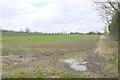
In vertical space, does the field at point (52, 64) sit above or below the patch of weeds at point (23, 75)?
above

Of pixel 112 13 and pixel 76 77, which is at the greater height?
pixel 112 13

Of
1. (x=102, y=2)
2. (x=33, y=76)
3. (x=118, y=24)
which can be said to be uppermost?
(x=102, y=2)

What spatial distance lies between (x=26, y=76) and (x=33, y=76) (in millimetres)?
319

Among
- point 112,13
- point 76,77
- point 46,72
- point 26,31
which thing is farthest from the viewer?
point 26,31

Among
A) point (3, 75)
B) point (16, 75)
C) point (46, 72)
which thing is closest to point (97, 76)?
point (46, 72)

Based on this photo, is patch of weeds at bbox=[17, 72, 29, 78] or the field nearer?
patch of weeds at bbox=[17, 72, 29, 78]

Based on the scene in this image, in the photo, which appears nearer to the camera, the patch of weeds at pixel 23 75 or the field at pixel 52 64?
the patch of weeds at pixel 23 75

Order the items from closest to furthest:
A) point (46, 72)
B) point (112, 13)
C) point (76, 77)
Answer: point (76, 77) < point (46, 72) < point (112, 13)

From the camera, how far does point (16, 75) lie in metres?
8.24

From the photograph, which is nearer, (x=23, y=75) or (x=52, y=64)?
(x=23, y=75)

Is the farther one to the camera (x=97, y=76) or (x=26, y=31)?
(x=26, y=31)

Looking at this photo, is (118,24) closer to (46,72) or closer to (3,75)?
(46,72)

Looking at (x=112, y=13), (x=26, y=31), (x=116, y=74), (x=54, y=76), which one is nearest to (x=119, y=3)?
(x=112, y=13)

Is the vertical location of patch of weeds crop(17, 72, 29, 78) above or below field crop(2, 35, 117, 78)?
below
